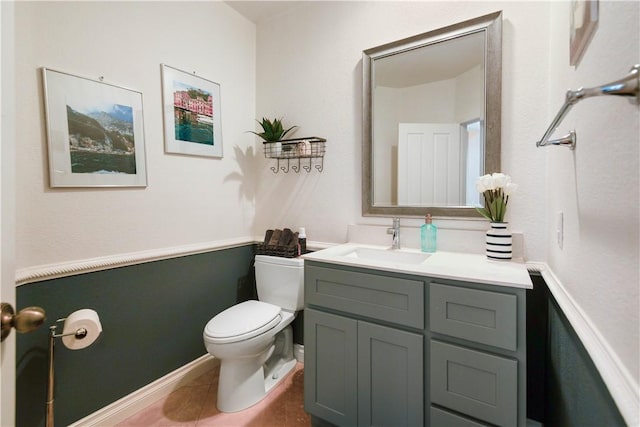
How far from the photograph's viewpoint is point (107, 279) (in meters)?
1.51

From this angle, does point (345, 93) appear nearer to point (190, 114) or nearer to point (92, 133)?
point (190, 114)

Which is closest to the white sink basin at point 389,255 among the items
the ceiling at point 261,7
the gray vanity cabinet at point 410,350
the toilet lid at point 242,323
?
the gray vanity cabinet at point 410,350

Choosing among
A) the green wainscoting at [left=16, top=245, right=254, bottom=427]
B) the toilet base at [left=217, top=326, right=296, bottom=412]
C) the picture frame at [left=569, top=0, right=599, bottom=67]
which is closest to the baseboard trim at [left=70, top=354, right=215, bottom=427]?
the green wainscoting at [left=16, top=245, right=254, bottom=427]

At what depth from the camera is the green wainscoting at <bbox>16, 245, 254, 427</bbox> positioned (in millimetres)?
1291

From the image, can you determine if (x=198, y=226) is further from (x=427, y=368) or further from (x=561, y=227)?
(x=561, y=227)

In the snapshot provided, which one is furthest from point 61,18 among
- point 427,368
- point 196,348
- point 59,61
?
point 427,368

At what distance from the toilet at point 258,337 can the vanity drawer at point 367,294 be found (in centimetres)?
38

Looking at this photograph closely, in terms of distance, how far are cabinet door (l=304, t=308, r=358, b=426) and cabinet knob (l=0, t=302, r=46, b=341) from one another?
1.06 metres

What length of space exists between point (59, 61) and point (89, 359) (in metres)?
1.41

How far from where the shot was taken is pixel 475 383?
1.08m

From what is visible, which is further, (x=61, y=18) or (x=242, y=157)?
(x=242, y=157)

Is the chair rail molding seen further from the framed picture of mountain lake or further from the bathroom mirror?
the bathroom mirror

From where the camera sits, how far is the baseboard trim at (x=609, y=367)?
48 centimetres

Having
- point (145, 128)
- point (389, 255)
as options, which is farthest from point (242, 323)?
point (145, 128)
